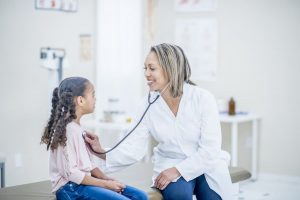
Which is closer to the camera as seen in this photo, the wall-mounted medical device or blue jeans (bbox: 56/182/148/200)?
blue jeans (bbox: 56/182/148/200)

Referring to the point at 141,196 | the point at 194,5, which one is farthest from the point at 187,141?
the point at 194,5

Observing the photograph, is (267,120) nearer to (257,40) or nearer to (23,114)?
(257,40)

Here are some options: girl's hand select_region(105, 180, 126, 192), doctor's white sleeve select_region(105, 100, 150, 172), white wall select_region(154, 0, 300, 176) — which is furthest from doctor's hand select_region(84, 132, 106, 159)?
white wall select_region(154, 0, 300, 176)

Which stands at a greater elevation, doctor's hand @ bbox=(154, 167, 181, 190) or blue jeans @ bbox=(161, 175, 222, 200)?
doctor's hand @ bbox=(154, 167, 181, 190)

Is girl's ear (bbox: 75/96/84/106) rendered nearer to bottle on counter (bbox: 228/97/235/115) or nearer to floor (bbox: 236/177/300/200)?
floor (bbox: 236/177/300/200)

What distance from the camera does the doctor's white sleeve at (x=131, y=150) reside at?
2299mm

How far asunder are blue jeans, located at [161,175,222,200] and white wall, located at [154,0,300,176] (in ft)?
6.88

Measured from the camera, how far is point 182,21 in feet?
14.7

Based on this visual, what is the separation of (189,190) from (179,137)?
0.24m

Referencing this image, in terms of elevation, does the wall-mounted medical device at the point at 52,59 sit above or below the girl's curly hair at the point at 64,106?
above

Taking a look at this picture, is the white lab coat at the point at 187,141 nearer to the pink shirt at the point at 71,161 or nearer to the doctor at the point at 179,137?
the doctor at the point at 179,137

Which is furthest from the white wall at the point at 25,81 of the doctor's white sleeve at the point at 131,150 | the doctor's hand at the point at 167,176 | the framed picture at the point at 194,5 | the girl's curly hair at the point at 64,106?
the doctor's hand at the point at 167,176

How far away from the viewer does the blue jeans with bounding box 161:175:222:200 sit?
83.6 inches

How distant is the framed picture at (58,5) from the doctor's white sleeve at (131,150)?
5.82ft
